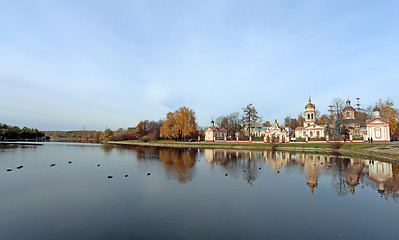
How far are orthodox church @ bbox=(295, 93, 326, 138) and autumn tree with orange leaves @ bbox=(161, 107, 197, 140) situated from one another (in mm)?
32138

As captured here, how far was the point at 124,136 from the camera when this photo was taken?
99000 mm

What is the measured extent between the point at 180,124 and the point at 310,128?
38089 mm

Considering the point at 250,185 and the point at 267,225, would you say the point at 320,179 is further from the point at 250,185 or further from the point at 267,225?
the point at 267,225

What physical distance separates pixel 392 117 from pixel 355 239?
61.2 metres

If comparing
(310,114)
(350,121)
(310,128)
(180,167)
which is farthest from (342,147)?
(180,167)

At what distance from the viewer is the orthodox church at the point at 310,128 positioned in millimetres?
57722

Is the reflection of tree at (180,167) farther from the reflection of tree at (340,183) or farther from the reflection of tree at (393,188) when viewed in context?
the reflection of tree at (393,188)

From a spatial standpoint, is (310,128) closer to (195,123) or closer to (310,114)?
(310,114)

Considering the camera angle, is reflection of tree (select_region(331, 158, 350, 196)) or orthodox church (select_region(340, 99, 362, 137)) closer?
reflection of tree (select_region(331, 158, 350, 196))

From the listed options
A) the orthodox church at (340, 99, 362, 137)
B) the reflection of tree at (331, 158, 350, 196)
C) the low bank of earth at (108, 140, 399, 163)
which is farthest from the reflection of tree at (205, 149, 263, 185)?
the orthodox church at (340, 99, 362, 137)

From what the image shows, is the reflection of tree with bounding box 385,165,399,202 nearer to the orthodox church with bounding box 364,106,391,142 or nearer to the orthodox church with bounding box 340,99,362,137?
the orthodox church with bounding box 364,106,391,142

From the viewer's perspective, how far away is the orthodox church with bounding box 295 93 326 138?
57.7m

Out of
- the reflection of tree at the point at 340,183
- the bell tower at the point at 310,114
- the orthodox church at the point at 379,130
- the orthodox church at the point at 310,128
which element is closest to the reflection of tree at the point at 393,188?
the reflection of tree at the point at 340,183

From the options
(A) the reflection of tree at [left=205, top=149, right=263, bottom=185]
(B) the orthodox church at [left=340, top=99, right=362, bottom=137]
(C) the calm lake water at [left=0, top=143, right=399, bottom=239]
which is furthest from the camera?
(B) the orthodox church at [left=340, top=99, right=362, bottom=137]
